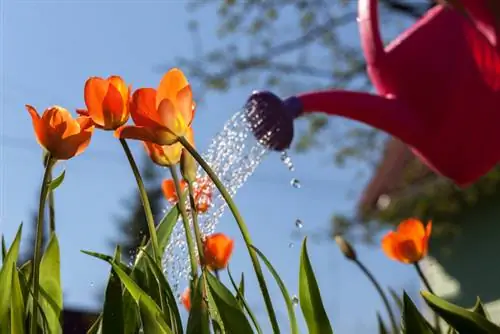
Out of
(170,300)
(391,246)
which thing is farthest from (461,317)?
(391,246)

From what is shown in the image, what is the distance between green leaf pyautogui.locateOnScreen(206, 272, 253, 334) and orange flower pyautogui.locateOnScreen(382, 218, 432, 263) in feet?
1.77

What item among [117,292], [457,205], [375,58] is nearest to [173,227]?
[117,292]

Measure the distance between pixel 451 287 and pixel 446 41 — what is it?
461cm

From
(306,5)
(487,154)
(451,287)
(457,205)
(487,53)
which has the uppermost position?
(306,5)

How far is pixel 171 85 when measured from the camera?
0.72m

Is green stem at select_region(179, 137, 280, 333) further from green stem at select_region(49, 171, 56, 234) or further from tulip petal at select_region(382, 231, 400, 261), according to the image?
tulip petal at select_region(382, 231, 400, 261)

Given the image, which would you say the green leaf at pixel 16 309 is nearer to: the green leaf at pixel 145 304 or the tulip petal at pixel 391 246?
the green leaf at pixel 145 304

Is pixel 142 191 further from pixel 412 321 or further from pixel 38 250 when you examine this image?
pixel 412 321

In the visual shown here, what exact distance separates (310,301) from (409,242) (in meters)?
0.51

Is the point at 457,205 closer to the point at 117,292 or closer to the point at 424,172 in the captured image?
the point at 424,172

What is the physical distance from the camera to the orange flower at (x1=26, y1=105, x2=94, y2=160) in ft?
2.33

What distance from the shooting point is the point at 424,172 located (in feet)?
15.6

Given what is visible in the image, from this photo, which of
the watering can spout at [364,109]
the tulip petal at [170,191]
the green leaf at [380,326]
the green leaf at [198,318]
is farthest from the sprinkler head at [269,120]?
the green leaf at [198,318]

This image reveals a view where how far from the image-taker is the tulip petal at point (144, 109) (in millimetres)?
694
